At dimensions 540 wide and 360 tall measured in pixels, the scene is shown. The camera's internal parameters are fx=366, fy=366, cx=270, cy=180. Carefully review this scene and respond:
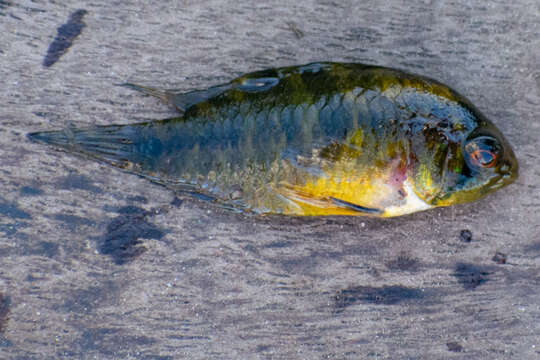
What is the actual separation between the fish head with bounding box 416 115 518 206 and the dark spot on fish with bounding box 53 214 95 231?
1832 mm

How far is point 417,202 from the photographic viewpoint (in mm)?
1853

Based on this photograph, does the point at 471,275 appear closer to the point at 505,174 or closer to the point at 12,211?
the point at 505,174

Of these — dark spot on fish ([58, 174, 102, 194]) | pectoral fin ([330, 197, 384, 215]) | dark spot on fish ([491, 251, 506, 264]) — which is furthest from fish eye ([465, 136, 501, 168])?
dark spot on fish ([58, 174, 102, 194])

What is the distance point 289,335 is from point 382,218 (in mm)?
871

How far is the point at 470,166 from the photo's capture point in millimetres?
1779

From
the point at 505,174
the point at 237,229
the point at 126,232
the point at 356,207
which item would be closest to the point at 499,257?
the point at 505,174

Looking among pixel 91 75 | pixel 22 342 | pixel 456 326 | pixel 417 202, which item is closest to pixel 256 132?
pixel 417 202

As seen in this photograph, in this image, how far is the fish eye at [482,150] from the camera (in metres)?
1.75

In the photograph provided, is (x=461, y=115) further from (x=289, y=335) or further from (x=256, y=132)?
Result: (x=289, y=335)

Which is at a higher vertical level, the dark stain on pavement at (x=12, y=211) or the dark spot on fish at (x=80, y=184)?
the dark spot on fish at (x=80, y=184)

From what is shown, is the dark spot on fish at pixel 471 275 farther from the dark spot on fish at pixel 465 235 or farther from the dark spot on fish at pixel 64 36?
the dark spot on fish at pixel 64 36

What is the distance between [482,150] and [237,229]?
133 cm

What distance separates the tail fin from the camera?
1.93 meters

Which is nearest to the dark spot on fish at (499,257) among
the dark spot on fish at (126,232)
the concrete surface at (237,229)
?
the concrete surface at (237,229)
